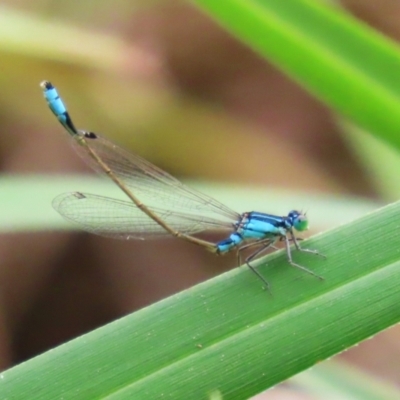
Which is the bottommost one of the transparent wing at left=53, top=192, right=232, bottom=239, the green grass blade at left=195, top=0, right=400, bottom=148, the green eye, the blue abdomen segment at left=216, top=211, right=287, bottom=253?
the green eye

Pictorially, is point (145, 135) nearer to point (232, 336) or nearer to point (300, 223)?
point (300, 223)

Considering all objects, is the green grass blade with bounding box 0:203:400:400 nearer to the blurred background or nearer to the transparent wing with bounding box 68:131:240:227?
the transparent wing with bounding box 68:131:240:227

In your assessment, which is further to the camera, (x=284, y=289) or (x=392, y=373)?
(x=392, y=373)

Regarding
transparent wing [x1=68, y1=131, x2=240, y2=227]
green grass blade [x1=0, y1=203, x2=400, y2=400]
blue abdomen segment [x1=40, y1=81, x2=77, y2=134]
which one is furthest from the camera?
transparent wing [x1=68, y1=131, x2=240, y2=227]

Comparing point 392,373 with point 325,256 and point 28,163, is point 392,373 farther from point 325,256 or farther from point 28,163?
point 28,163

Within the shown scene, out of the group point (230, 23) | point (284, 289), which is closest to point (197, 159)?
point (230, 23)

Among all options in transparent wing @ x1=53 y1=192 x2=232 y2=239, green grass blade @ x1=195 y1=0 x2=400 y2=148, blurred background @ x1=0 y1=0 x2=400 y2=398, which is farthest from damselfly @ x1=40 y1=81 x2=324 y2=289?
green grass blade @ x1=195 y1=0 x2=400 y2=148

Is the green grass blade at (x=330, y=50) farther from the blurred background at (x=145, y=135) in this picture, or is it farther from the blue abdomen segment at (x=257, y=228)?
the blurred background at (x=145, y=135)
